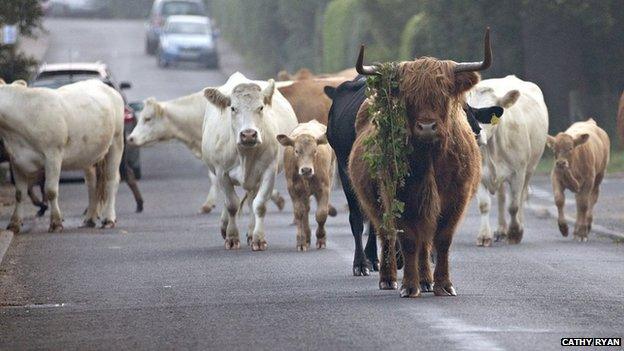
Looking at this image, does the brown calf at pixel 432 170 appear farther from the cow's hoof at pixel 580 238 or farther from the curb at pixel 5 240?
the cow's hoof at pixel 580 238

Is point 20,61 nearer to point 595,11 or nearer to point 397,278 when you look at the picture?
point 595,11

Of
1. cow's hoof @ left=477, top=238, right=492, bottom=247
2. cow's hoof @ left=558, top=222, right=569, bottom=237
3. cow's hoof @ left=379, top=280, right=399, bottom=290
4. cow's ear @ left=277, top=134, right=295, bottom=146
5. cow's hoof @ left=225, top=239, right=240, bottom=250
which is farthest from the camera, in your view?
cow's hoof @ left=558, top=222, right=569, bottom=237

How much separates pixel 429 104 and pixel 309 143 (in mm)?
5179

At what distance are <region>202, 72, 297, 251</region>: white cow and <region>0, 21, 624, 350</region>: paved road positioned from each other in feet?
1.43

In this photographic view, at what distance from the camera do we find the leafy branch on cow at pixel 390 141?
13867 millimetres

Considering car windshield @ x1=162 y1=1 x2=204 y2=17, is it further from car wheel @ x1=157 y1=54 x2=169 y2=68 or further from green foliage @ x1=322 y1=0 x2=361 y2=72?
green foliage @ x1=322 y1=0 x2=361 y2=72

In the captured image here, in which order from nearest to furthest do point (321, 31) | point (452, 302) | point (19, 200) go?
point (452, 302) → point (19, 200) → point (321, 31)

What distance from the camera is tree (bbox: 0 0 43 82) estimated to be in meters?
27.8

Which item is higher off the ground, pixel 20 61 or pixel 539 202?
pixel 20 61

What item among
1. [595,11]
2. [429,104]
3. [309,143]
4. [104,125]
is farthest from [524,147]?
[595,11]

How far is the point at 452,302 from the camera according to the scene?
1366 cm

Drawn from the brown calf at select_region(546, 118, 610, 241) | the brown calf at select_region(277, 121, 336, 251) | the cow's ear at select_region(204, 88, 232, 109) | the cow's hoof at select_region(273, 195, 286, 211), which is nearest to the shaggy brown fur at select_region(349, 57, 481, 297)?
the brown calf at select_region(277, 121, 336, 251)

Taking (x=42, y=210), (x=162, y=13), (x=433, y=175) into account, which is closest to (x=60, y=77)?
(x=42, y=210)

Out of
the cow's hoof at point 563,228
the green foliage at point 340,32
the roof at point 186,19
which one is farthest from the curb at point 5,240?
the roof at point 186,19
